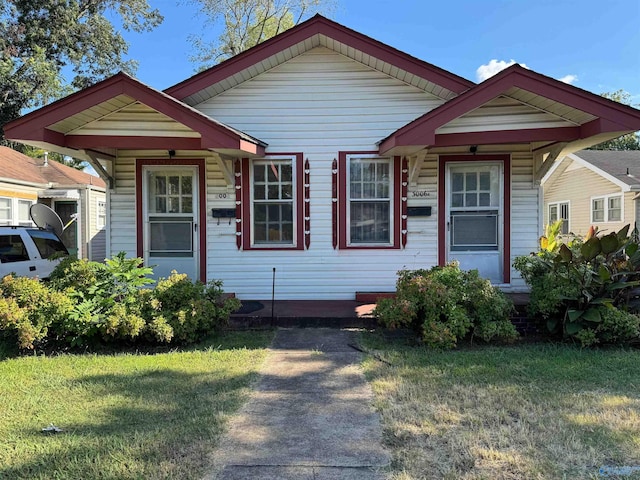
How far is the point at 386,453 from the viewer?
2887 mm

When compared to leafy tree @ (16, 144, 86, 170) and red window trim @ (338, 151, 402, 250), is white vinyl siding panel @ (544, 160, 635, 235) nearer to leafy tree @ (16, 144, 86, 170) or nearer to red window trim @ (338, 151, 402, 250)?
red window trim @ (338, 151, 402, 250)

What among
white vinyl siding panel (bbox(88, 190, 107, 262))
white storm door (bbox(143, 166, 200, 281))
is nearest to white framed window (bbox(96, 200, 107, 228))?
white vinyl siding panel (bbox(88, 190, 107, 262))

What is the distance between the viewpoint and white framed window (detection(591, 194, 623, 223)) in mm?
15710

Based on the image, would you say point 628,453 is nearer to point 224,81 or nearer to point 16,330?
point 16,330

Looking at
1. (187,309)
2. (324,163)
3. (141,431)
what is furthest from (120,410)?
(324,163)

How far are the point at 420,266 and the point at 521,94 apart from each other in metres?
3.02

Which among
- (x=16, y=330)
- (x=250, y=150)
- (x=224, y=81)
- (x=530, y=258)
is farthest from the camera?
(x=224, y=81)

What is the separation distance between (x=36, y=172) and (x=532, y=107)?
56.4 feet

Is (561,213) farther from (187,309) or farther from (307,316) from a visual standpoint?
(187,309)

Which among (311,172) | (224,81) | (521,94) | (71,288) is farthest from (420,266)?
(71,288)

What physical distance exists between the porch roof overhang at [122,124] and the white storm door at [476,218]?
11.6 feet

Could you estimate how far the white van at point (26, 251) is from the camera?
8039mm

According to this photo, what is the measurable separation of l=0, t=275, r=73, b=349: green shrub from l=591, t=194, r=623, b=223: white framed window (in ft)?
56.4

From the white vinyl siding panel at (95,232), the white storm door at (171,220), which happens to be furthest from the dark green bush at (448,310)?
the white vinyl siding panel at (95,232)
